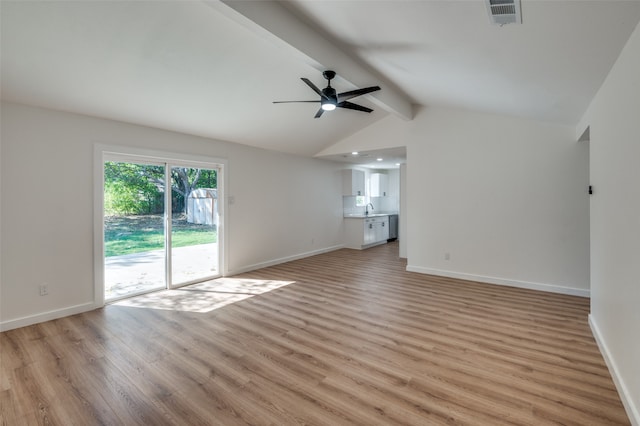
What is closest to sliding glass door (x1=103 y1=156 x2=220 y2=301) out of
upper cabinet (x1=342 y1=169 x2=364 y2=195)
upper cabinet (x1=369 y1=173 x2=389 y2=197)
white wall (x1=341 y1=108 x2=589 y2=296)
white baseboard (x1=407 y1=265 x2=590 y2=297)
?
white wall (x1=341 y1=108 x2=589 y2=296)

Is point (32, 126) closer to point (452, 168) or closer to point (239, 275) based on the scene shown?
point (239, 275)

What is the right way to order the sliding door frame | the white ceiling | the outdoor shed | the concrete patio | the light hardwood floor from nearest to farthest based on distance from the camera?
the light hardwood floor, the white ceiling, the sliding door frame, the concrete patio, the outdoor shed

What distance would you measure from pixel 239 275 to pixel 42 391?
3400mm

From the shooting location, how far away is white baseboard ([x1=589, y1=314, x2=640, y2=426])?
70.9 inches

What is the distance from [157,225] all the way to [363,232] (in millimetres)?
5099

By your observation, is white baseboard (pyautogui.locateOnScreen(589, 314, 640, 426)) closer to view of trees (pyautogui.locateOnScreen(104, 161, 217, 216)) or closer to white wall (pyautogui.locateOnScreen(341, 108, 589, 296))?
white wall (pyautogui.locateOnScreen(341, 108, 589, 296))

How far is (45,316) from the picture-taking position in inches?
138

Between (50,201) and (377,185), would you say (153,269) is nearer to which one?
(50,201)

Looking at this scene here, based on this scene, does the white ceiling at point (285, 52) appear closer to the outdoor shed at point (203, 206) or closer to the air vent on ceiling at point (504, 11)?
the air vent on ceiling at point (504, 11)

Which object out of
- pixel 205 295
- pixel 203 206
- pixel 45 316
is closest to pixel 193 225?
pixel 203 206

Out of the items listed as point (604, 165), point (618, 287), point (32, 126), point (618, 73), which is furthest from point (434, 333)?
point (32, 126)

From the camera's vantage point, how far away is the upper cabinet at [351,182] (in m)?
8.34

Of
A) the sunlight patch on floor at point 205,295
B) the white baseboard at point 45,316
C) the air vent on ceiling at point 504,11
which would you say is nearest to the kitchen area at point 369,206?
the sunlight patch on floor at point 205,295

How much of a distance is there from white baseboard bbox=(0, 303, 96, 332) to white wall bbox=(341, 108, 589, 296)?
504 centimetres
